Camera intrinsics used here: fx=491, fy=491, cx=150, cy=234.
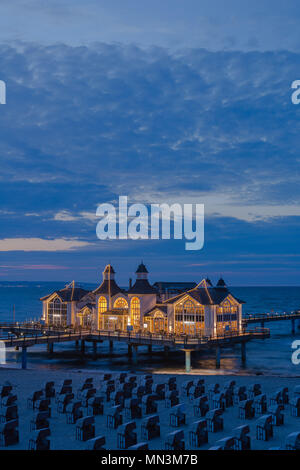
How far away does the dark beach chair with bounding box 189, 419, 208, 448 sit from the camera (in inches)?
733

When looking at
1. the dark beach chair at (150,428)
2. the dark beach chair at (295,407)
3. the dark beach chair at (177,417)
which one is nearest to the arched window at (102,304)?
the dark beach chair at (295,407)

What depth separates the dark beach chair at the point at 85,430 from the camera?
19.2 m

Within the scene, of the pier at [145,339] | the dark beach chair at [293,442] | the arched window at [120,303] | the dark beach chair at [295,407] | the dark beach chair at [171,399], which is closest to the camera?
the dark beach chair at [293,442]

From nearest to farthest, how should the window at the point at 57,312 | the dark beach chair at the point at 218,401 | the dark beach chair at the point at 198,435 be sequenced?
the dark beach chair at the point at 198,435 < the dark beach chair at the point at 218,401 < the window at the point at 57,312

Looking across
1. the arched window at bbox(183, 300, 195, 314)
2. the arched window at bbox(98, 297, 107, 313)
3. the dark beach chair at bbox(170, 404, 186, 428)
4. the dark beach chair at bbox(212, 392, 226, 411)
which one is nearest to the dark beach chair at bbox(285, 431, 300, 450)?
the dark beach chair at bbox(170, 404, 186, 428)

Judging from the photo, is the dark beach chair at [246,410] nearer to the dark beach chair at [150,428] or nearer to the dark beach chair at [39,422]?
the dark beach chair at [150,428]

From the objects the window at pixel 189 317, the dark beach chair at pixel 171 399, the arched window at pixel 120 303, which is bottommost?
the dark beach chair at pixel 171 399

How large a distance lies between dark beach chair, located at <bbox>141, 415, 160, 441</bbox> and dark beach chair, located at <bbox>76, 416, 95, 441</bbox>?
203cm

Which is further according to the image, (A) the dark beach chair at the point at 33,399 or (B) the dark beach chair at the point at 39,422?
(A) the dark beach chair at the point at 33,399

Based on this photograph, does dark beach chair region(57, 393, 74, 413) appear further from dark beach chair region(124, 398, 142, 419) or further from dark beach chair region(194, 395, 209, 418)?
dark beach chair region(194, 395, 209, 418)

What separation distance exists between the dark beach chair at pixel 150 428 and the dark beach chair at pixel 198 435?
5.36 ft

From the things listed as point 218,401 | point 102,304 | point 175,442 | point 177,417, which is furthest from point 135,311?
point 175,442

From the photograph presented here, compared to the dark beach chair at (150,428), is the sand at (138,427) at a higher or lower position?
lower
